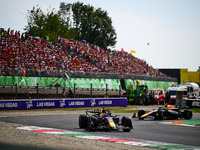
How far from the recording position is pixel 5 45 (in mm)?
31797

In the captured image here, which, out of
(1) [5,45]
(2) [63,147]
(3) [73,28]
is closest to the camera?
(2) [63,147]

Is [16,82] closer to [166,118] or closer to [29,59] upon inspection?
[29,59]

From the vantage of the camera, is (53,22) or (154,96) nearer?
(154,96)

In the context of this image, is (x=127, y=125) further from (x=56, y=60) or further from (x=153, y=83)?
(x=153, y=83)

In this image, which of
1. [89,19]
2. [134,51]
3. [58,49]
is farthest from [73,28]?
[58,49]

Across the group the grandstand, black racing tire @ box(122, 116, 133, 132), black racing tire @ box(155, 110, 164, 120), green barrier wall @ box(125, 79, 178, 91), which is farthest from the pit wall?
black racing tire @ box(122, 116, 133, 132)

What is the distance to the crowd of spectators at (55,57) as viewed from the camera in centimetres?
3058

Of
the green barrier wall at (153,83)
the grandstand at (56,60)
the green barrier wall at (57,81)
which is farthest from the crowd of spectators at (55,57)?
the green barrier wall at (153,83)

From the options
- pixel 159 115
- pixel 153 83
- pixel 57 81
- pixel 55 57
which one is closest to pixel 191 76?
pixel 153 83

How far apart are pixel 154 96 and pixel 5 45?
15794 millimetres

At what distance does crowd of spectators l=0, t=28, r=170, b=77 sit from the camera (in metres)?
30.6

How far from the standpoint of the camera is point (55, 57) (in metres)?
35.9

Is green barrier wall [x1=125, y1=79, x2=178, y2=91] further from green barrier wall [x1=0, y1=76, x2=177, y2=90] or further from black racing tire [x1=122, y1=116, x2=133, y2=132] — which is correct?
black racing tire [x1=122, y1=116, x2=133, y2=132]

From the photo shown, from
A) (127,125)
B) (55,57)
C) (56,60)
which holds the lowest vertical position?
(127,125)
